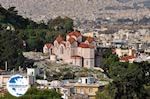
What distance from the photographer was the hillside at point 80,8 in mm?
124062

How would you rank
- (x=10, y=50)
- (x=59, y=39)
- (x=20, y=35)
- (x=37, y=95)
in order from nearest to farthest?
(x=37, y=95) < (x=10, y=50) < (x=59, y=39) < (x=20, y=35)

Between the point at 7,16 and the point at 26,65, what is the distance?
13.5m

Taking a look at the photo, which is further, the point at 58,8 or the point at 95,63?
the point at 58,8

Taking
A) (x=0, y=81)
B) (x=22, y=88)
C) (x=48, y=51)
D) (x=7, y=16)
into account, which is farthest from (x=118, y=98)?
(x=7, y=16)

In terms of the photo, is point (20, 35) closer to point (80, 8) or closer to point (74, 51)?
point (74, 51)

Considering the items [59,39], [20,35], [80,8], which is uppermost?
[80,8]

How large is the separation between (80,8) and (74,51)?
93392 mm

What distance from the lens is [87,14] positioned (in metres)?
128

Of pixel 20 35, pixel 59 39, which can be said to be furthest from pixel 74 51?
pixel 20 35

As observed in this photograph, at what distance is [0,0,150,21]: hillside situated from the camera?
4884 inches

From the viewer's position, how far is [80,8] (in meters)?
136

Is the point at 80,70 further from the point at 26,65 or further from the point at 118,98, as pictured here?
the point at 118,98

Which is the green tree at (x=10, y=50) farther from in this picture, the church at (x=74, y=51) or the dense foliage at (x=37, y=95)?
the dense foliage at (x=37, y=95)

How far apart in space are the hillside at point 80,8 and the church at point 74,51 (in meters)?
75.2
